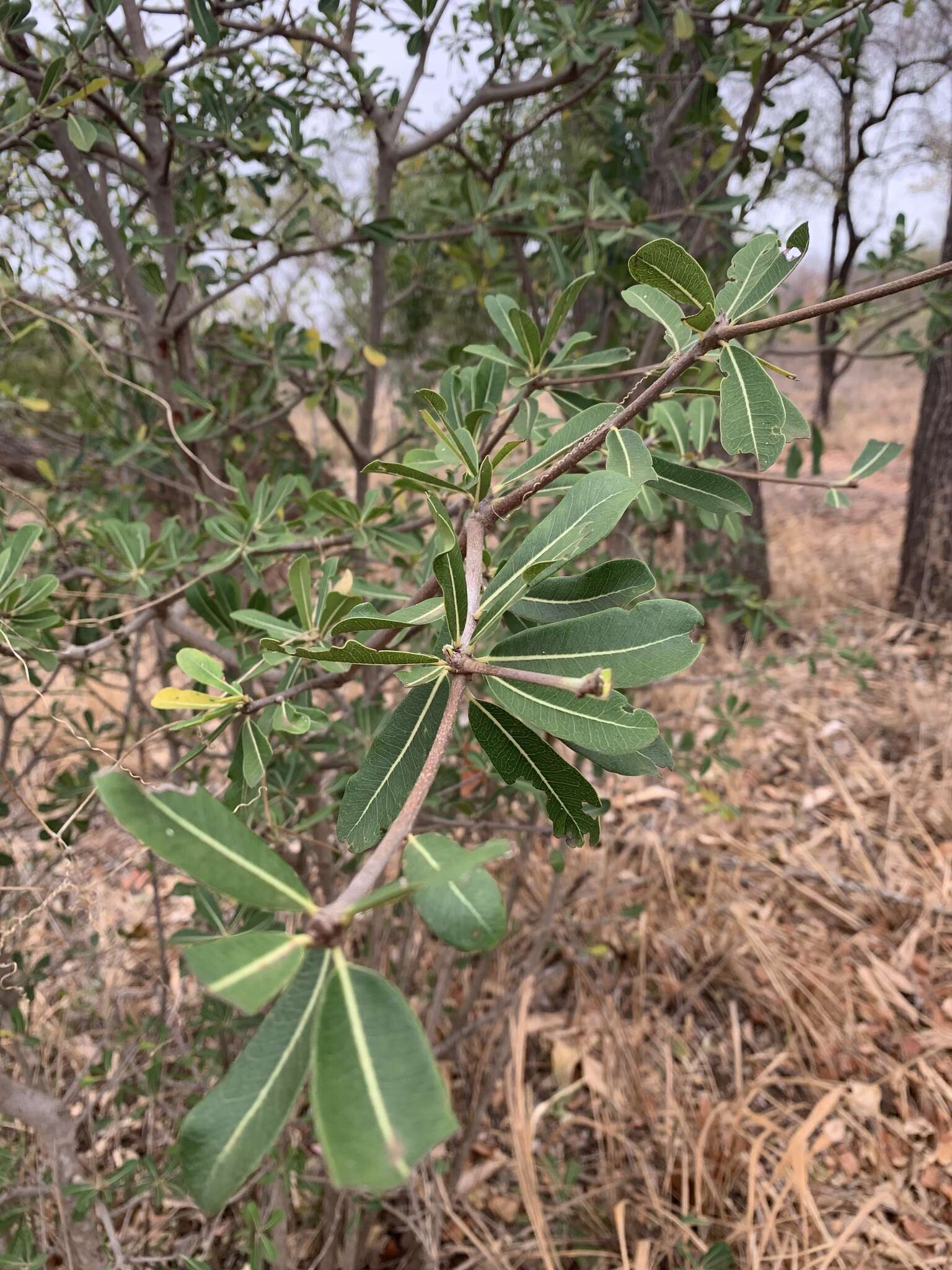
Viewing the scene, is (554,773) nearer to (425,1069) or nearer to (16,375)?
(425,1069)

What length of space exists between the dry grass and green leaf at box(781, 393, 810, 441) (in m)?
0.58

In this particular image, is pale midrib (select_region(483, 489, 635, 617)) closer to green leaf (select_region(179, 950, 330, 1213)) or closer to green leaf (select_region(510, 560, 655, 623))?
green leaf (select_region(510, 560, 655, 623))

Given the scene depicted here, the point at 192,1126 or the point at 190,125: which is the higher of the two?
the point at 190,125

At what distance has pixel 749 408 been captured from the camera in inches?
16.1

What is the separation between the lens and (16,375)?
2498 mm

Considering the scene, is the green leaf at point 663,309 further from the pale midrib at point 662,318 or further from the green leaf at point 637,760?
the green leaf at point 637,760

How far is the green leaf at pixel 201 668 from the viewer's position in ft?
1.55

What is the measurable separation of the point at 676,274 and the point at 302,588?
359 mm

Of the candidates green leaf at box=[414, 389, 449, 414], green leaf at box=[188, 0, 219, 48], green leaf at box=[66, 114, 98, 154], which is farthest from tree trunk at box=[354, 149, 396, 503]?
green leaf at box=[414, 389, 449, 414]

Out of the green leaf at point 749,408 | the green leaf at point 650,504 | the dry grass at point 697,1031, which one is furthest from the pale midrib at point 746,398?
the dry grass at point 697,1031

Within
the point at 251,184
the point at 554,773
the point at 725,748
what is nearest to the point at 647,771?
the point at 554,773

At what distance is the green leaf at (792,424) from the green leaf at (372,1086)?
358 millimetres

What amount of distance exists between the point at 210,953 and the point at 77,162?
1.14 m

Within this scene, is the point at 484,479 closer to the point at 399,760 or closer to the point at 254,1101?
the point at 399,760
